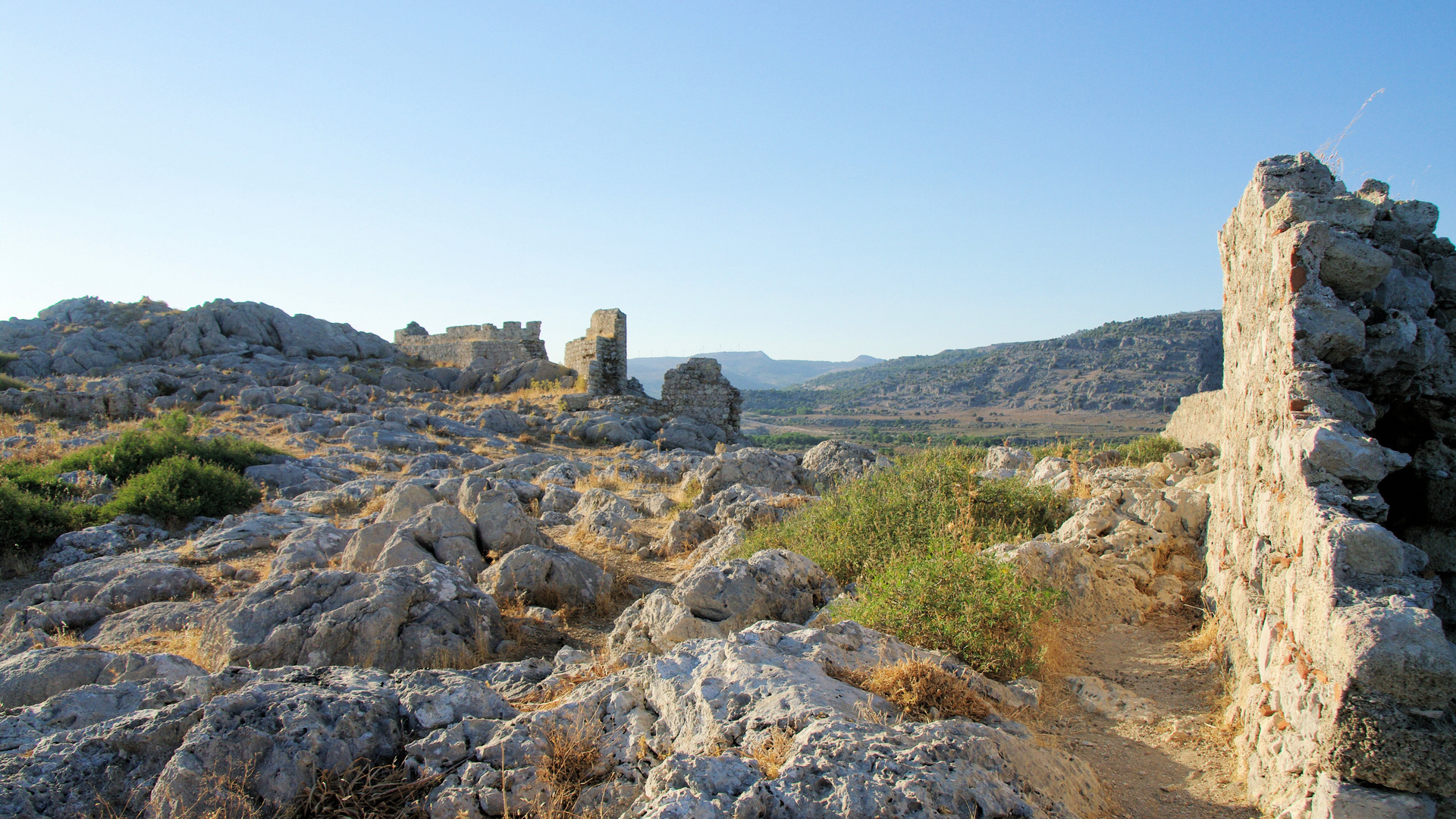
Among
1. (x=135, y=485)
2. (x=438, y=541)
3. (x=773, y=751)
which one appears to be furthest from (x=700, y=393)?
(x=773, y=751)

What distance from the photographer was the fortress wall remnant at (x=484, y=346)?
26516mm

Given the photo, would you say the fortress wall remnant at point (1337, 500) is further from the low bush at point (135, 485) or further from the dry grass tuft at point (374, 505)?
the low bush at point (135, 485)

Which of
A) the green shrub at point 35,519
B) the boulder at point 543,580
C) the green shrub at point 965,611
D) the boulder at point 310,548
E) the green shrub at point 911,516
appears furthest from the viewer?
the green shrub at point 35,519

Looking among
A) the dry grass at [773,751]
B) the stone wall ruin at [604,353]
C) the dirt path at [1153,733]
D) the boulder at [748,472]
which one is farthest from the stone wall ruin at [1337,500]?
the stone wall ruin at [604,353]

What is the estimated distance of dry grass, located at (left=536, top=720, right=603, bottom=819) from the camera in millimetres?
2715

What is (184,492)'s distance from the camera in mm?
9781

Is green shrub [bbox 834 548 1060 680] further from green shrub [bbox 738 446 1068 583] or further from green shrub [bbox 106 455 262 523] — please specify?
green shrub [bbox 106 455 262 523]

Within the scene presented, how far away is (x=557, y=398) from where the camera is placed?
2178 cm

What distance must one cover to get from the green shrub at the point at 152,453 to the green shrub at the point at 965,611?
35.7ft

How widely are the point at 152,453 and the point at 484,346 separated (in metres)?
16.4

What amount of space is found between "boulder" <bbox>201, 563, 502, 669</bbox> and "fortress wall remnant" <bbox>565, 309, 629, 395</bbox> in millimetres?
16450

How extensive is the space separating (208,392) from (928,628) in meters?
21.3

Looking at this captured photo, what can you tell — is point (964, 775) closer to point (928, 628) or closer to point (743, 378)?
point (928, 628)

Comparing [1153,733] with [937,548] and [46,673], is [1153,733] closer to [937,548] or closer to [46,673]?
[937,548]
